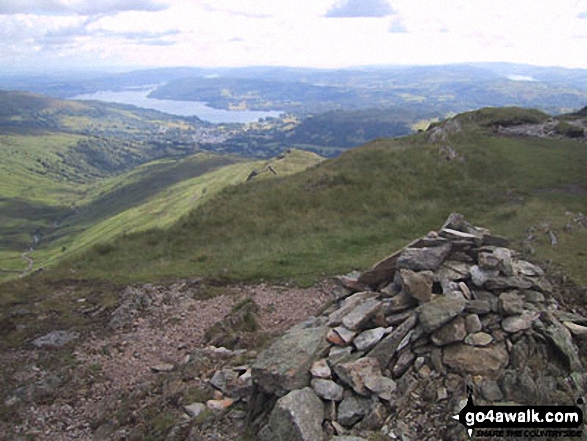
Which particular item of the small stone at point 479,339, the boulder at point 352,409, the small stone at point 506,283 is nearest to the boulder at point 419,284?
the small stone at point 506,283

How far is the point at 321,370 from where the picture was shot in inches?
399

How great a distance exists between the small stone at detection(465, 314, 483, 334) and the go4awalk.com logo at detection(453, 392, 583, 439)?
2.07 meters

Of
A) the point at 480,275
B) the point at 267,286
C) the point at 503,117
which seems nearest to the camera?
Answer: the point at 480,275

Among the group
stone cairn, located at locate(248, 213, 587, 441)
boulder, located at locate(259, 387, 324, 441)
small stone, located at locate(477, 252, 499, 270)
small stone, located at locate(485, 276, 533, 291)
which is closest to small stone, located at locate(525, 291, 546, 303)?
stone cairn, located at locate(248, 213, 587, 441)

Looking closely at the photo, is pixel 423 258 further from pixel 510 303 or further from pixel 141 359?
pixel 141 359

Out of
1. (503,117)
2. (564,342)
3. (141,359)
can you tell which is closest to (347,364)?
(564,342)

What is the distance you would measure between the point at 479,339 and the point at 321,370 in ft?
11.6

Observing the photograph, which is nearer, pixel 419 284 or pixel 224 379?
pixel 419 284

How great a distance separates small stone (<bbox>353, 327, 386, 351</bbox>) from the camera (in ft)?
34.4

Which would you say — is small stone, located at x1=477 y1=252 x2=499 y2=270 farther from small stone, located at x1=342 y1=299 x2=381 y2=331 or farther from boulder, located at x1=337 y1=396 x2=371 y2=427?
boulder, located at x1=337 y1=396 x2=371 y2=427

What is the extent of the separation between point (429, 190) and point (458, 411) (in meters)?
24.5

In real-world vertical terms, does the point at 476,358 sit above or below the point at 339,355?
above

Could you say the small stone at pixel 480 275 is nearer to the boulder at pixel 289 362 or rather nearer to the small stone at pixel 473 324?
the small stone at pixel 473 324

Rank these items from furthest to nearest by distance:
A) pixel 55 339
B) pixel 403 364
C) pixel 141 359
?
1. pixel 55 339
2. pixel 141 359
3. pixel 403 364
